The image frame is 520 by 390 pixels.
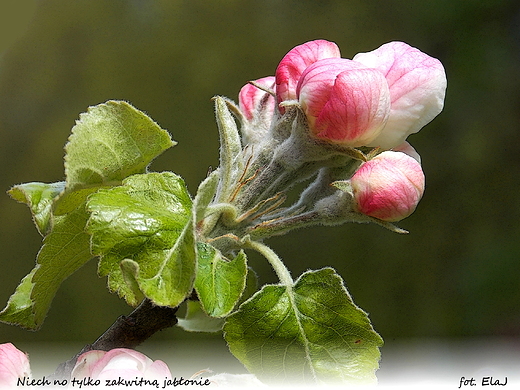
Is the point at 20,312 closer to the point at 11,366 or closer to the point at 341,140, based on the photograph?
the point at 11,366

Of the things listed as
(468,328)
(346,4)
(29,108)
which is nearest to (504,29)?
(346,4)

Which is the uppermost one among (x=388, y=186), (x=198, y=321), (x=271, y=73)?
(x=271, y=73)

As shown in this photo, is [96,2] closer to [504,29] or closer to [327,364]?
[504,29]

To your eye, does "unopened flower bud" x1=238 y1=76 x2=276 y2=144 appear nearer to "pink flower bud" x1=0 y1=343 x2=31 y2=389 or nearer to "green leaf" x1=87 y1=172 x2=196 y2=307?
"green leaf" x1=87 y1=172 x2=196 y2=307

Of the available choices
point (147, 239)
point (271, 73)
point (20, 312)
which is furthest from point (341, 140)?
point (271, 73)

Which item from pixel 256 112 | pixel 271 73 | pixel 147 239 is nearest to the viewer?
pixel 147 239

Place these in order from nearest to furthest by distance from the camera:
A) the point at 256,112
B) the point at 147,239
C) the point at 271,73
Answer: the point at 147,239 < the point at 256,112 < the point at 271,73
